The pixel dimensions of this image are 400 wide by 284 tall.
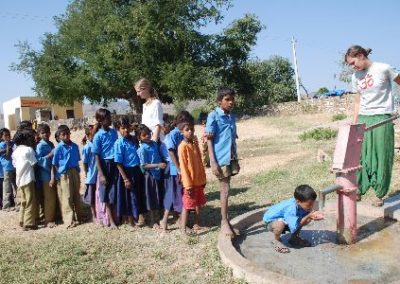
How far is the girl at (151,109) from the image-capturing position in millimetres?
5211

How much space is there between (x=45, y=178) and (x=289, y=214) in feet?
11.8

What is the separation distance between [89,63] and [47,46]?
515 centimetres

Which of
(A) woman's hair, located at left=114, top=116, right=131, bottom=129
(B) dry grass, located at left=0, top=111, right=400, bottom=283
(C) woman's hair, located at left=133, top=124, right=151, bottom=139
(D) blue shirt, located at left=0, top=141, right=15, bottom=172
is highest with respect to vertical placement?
(A) woman's hair, located at left=114, top=116, right=131, bottom=129

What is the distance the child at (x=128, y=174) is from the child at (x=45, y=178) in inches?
43.9

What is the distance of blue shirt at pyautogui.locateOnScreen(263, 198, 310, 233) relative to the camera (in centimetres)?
387

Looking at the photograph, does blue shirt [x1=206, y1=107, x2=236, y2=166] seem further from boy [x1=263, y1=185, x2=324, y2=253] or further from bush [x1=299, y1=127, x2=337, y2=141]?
bush [x1=299, y1=127, x2=337, y2=141]

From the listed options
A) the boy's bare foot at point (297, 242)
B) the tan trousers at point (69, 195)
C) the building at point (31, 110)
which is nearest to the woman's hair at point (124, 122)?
the tan trousers at point (69, 195)

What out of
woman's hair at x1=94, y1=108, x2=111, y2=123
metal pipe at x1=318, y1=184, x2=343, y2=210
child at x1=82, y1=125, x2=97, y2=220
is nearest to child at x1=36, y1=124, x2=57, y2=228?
child at x1=82, y1=125, x2=97, y2=220

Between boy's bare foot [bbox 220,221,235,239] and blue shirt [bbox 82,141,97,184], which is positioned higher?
blue shirt [bbox 82,141,97,184]

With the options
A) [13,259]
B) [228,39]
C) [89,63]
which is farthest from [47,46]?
[13,259]

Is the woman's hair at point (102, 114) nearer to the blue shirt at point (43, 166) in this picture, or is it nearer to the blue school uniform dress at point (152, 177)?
the blue school uniform dress at point (152, 177)

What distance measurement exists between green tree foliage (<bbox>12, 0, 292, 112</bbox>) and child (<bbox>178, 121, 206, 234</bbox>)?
20.2 metres

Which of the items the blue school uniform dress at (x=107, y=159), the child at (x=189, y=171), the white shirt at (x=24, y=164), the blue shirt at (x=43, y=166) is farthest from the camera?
the blue shirt at (x=43, y=166)

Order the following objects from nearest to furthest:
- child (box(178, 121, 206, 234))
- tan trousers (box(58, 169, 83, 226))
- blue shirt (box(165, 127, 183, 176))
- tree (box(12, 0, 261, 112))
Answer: child (box(178, 121, 206, 234)) < blue shirt (box(165, 127, 183, 176)) < tan trousers (box(58, 169, 83, 226)) < tree (box(12, 0, 261, 112))
